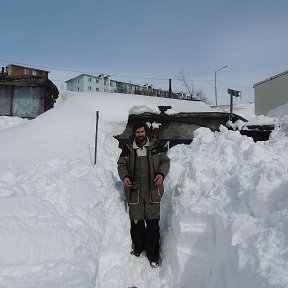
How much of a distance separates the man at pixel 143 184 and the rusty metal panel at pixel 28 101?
665 cm

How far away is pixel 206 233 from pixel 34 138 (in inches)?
155

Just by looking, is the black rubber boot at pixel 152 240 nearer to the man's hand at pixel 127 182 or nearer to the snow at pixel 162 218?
the snow at pixel 162 218

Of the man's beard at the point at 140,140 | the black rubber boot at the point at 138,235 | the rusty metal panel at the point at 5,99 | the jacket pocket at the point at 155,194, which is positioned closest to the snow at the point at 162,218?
the black rubber boot at the point at 138,235

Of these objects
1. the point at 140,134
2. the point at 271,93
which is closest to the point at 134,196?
the point at 140,134

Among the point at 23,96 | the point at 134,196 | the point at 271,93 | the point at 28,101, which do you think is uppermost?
the point at 271,93

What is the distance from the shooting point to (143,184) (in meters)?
4.89

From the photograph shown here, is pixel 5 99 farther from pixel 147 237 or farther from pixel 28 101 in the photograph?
pixel 147 237

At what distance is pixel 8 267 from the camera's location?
11.6ft

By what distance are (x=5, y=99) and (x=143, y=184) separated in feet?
25.0

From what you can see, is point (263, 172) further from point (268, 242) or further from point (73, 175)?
point (73, 175)

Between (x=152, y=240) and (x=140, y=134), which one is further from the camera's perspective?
(x=140, y=134)

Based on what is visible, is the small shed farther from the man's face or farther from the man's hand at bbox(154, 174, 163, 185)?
the man's hand at bbox(154, 174, 163, 185)

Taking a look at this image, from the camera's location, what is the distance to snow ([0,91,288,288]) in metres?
3.41

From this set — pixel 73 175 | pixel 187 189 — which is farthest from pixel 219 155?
pixel 73 175
